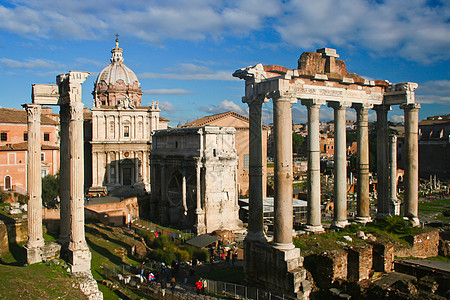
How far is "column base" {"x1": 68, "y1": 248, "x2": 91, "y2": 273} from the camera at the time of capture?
16.7 m

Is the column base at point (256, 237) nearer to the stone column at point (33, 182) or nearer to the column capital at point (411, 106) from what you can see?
the stone column at point (33, 182)

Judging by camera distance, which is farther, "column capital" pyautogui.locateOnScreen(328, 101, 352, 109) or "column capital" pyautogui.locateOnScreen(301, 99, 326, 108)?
"column capital" pyautogui.locateOnScreen(328, 101, 352, 109)

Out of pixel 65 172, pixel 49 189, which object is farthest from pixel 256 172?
pixel 49 189

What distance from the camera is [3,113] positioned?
42812 millimetres

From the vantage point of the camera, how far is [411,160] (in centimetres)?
1981

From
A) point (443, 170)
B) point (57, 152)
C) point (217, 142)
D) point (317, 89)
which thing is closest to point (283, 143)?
point (317, 89)

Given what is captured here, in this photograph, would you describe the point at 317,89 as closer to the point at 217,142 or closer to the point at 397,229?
the point at 397,229

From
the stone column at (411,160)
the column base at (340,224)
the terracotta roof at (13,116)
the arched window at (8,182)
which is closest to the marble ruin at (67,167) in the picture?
the column base at (340,224)

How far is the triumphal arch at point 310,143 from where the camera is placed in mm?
14281

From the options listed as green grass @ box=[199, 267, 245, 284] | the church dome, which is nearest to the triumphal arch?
green grass @ box=[199, 267, 245, 284]

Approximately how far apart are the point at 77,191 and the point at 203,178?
19.5m

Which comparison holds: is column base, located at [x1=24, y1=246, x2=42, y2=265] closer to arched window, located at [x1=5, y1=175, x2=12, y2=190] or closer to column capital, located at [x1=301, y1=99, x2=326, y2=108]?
column capital, located at [x1=301, y1=99, x2=326, y2=108]

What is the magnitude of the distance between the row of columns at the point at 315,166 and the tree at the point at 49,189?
95.0ft

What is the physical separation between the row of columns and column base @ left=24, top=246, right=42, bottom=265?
28.6 ft
